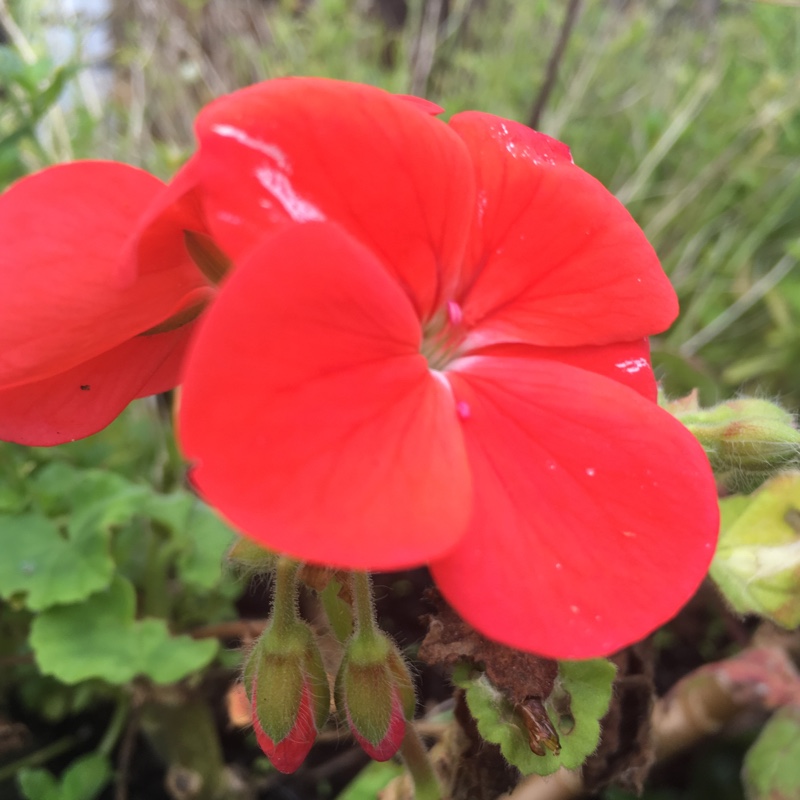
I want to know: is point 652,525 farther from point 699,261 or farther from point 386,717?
point 699,261

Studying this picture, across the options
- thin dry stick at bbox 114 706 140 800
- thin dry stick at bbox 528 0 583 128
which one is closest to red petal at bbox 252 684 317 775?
Answer: thin dry stick at bbox 114 706 140 800

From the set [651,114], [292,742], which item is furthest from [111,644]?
[651,114]

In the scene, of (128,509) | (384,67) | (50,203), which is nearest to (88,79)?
(384,67)

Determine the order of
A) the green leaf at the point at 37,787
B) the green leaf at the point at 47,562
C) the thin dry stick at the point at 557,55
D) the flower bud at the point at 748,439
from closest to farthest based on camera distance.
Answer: the flower bud at the point at 748,439
the green leaf at the point at 37,787
the green leaf at the point at 47,562
the thin dry stick at the point at 557,55

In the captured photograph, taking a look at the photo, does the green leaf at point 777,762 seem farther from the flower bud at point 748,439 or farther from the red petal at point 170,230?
the red petal at point 170,230

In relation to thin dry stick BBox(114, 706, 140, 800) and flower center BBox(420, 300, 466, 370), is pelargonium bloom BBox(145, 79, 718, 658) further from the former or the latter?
thin dry stick BBox(114, 706, 140, 800)

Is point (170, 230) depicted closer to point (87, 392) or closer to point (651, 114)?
point (87, 392)

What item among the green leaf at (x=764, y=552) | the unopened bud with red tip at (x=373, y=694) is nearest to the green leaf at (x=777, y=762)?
the green leaf at (x=764, y=552)
